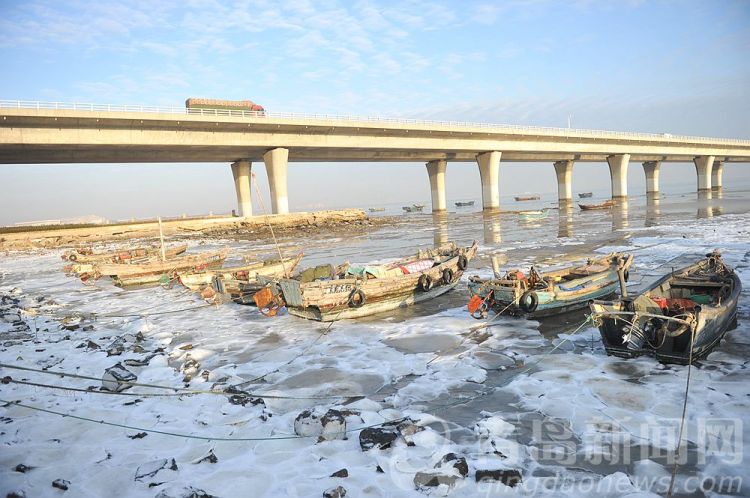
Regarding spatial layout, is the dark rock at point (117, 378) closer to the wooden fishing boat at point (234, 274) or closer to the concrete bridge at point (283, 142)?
the wooden fishing boat at point (234, 274)

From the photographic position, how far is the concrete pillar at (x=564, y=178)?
77.1 m

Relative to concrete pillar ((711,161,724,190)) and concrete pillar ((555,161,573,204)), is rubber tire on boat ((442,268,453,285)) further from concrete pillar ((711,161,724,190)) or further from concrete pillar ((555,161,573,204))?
concrete pillar ((711,161,724,190))

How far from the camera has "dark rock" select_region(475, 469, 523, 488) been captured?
4.46 m

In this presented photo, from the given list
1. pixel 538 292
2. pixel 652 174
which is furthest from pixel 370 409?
pixel 652 174

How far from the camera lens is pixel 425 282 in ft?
41.9

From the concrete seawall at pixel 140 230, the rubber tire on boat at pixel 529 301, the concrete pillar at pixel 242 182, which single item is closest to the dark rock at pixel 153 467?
the rubber tire on boat at pixel 529 301

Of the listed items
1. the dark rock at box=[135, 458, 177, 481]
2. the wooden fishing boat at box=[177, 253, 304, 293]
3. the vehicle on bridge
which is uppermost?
the vehicle on bridge

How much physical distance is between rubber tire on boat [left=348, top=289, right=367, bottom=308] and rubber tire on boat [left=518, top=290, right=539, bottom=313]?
4.00 m

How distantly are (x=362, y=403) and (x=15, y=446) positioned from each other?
4.42 metres

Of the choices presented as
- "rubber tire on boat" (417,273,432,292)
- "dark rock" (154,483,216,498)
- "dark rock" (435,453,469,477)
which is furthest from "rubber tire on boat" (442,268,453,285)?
"dark rock" (154,483,216,498)

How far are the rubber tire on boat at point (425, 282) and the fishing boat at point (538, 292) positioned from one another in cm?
162

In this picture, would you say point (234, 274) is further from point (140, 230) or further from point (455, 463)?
point (140, 230)

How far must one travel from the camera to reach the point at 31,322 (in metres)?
12.5

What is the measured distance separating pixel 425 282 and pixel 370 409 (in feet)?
22.3
